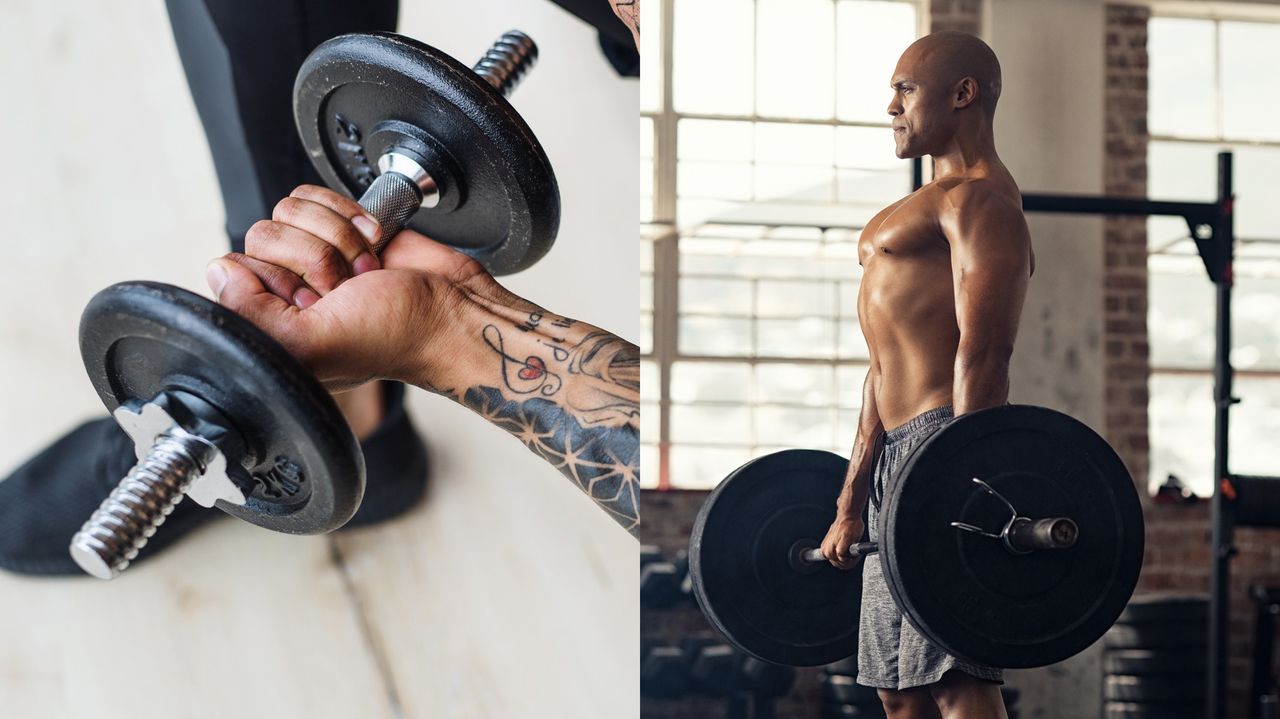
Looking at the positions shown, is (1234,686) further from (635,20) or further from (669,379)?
(635,20)

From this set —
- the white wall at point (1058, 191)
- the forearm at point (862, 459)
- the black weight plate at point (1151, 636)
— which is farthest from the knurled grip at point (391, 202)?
the black weight plate at point (1151, 636)

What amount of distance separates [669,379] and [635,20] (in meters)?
0.59

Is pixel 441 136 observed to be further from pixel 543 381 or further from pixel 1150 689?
pixel 1150 689

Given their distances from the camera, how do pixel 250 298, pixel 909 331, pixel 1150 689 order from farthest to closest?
pixel 1150 689 → pixel 909 331 → pixel 250 298

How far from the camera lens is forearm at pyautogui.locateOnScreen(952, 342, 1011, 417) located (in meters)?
1.26

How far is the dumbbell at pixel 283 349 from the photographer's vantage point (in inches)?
37.2

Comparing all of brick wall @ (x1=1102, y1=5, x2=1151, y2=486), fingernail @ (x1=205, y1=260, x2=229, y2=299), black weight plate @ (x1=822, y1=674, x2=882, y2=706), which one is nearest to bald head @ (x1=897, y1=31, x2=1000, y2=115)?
brick wall @ (x1=1102, y1=5, x2=1151, y2=486)

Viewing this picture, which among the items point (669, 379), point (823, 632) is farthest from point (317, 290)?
point (823, 632)

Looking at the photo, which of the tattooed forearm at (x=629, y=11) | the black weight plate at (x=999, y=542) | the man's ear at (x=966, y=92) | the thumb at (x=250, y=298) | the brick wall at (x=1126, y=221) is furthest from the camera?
the tattooed forearm at (x=629, y=11)

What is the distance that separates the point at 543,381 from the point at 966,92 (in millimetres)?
636

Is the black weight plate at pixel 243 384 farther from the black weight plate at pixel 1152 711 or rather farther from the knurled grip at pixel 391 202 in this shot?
the black weight plate at pixel 1152 711

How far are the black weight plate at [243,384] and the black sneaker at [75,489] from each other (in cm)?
88

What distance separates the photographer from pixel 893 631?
1.32m

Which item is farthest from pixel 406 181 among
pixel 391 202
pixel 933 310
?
pixel 933 310
